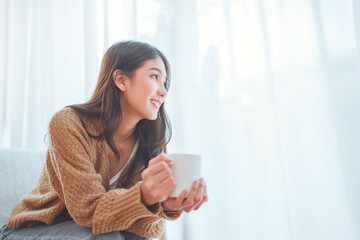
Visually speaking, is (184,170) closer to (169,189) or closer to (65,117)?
(169,189)

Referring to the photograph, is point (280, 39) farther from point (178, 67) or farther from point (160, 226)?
point (160, 226)

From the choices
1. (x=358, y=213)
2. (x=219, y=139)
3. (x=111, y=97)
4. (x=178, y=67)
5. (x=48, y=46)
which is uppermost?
(x=48, y=46)

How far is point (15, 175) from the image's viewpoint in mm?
1127

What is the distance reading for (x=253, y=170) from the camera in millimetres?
1211

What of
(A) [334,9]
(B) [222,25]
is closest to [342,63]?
(A) [334,9]

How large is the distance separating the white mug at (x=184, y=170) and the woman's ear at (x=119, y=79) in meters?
0.37

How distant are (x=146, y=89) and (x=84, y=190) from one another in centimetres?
35

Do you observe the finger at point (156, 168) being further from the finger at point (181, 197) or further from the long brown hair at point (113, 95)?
the long brown hair at point (113, 95)

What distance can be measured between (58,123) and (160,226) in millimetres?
415

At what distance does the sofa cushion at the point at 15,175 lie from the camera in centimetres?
107

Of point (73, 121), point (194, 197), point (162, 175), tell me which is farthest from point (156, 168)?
point (73, 121)

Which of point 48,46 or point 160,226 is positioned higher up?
point 48,46

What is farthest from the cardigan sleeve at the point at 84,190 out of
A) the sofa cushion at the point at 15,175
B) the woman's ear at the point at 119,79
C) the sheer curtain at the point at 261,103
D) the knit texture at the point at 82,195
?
the sheer curtain at the point at 261,103

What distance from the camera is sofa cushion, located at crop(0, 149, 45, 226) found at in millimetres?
1065
